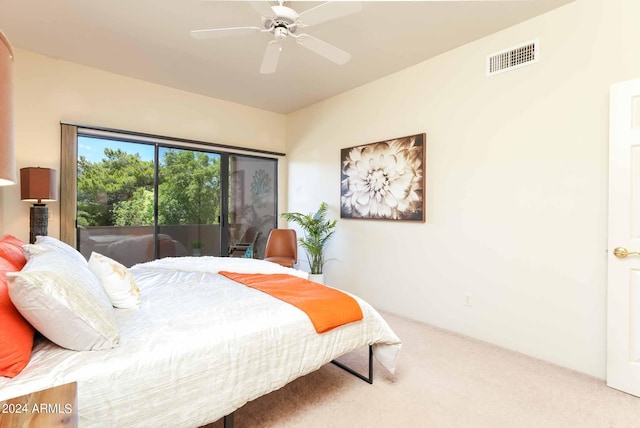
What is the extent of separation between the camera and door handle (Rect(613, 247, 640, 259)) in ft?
6.93

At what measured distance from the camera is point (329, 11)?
2098 millimetres

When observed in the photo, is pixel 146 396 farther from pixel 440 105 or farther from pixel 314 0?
pixel 440 105

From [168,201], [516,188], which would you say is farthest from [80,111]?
[516,188]

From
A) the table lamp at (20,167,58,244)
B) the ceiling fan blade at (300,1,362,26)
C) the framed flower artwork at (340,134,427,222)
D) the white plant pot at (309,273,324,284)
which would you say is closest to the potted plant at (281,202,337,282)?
the white plant pot at (309,273,324,284)

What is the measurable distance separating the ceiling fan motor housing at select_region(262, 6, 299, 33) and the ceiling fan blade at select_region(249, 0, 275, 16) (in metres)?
0.06

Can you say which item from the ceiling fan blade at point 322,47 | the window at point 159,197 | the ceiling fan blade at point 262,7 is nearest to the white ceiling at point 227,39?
the ceiling fan blade at point 262,7

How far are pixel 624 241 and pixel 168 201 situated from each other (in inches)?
185

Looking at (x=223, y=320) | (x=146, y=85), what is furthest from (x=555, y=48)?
(x=146, y=85)

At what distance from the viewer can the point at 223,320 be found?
62.9 inches

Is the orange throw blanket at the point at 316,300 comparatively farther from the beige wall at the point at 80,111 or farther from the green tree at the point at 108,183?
the beige wall at the point at 80,111

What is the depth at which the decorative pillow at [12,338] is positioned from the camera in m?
1.08

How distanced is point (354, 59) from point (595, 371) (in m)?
3.51

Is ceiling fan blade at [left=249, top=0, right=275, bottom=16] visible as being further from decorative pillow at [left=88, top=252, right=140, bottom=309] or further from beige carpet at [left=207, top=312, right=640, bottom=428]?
beige carpet at [left=207, top=312, right=640, bottom=428]

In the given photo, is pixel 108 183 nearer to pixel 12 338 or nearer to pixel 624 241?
pixel 12 338
